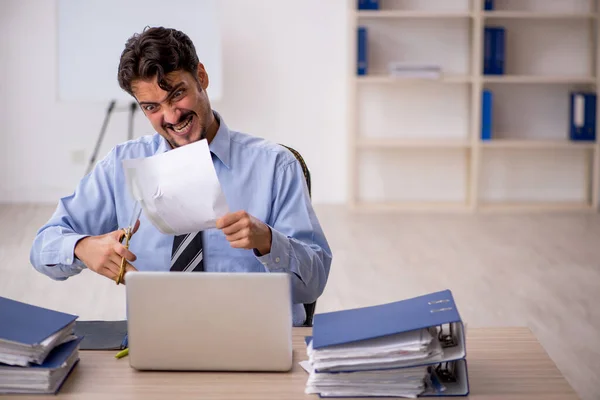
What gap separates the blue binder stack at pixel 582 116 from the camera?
19.9 feet

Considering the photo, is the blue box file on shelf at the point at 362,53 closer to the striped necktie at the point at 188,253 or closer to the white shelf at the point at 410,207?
the white shelf at the point at 410,207

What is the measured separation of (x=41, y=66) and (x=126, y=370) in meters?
5.04

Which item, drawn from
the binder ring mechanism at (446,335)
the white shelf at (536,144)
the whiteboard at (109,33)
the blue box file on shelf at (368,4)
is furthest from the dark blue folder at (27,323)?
the white shelf at (536,144)

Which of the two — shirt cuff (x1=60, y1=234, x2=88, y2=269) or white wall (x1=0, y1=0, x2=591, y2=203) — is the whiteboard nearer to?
white wall (x1=0, y1=0, x2=591, y2=203)

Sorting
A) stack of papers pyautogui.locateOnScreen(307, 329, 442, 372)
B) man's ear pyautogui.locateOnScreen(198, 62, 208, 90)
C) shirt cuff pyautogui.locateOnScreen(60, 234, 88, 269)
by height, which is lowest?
stack of papers pyautogui.locateOnScreen(307, 329, 442, 372)

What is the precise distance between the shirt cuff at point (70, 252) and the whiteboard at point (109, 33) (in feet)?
13.6

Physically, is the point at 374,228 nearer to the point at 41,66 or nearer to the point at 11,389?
the point at 41,66

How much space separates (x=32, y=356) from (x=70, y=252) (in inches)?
16.1

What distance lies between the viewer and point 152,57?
192 centimetres

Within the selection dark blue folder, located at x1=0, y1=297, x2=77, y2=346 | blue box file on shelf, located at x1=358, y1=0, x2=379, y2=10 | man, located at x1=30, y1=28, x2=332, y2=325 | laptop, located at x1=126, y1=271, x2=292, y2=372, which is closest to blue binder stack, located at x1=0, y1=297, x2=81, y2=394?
dark blue folder, located at x1=0, y1=297, x2=77, y2=346

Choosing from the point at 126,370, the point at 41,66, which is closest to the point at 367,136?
the point at 41,66

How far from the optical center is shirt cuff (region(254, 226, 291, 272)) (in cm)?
177

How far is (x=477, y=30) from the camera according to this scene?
5.96 m

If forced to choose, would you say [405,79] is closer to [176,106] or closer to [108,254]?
[176,106]
